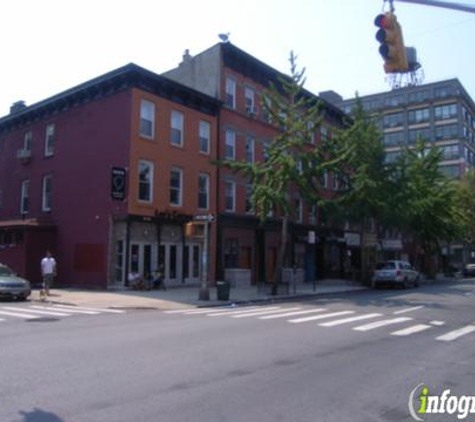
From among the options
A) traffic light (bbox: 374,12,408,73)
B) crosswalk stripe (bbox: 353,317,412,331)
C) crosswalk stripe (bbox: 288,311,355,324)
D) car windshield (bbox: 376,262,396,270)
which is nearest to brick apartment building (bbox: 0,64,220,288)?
car windshield (bbox: 376,262,396,270)

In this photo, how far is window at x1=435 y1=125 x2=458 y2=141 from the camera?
84775 mm

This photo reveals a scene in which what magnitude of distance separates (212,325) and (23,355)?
17.5 ft

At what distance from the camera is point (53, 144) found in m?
30.7

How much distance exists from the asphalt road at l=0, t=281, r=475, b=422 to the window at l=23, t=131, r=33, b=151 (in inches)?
811

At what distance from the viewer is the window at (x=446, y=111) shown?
3346 inches

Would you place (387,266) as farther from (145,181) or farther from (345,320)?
(345,320)

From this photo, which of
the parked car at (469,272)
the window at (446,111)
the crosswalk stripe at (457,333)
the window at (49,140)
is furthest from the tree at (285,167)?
the window at (446,111)

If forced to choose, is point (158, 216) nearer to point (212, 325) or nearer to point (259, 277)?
point (259, 277)

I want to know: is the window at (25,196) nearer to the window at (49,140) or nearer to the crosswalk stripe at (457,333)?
the window at (49,140)

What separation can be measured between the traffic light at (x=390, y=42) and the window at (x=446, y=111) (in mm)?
83662

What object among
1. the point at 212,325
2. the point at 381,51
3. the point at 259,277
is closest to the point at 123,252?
the point at 259,277

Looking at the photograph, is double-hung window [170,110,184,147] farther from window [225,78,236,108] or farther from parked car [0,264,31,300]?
parked car [0,264,31,300]

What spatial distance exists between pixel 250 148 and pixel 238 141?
142 centimetres

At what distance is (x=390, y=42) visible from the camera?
895cm
